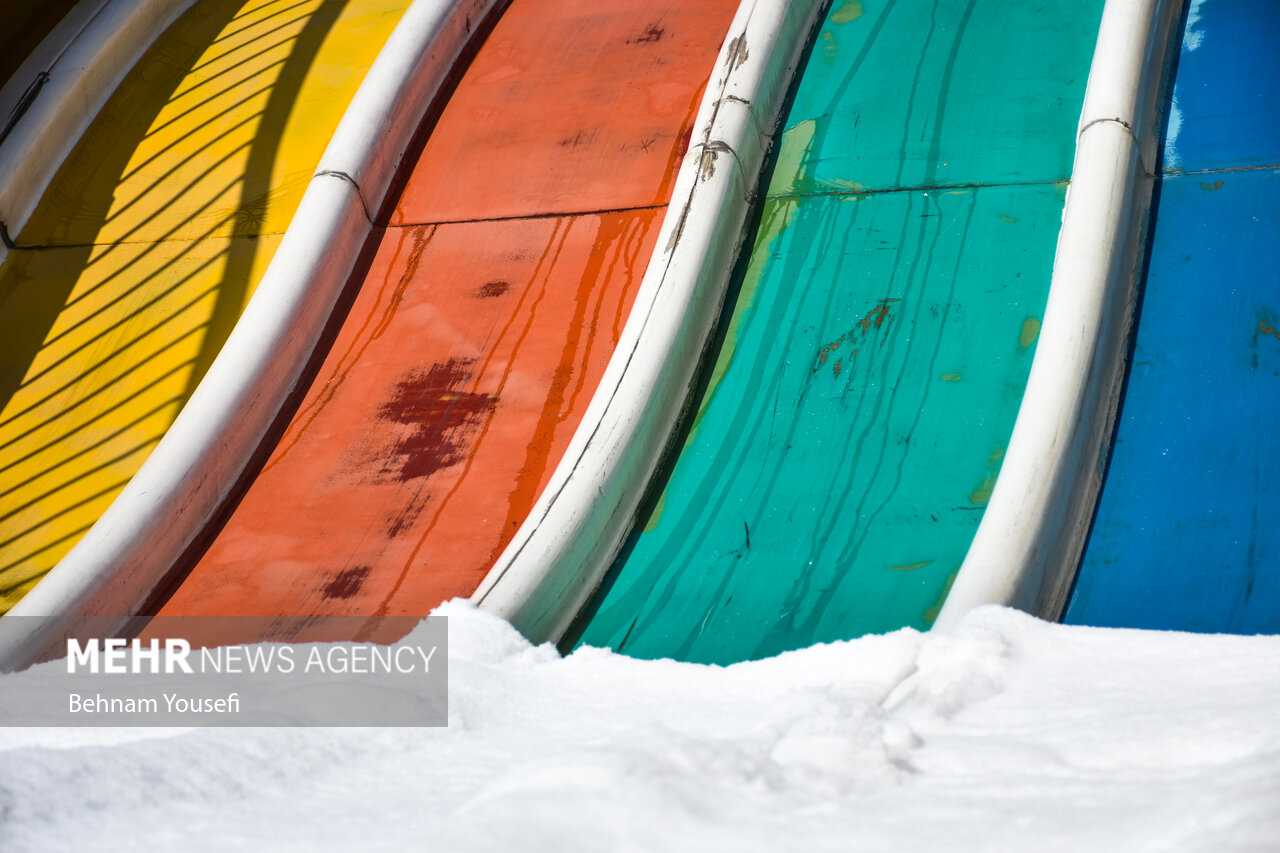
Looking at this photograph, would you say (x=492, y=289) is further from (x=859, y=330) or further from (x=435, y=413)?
(x=859, y=330)

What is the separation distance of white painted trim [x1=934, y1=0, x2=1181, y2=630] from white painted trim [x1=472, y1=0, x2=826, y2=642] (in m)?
0.96

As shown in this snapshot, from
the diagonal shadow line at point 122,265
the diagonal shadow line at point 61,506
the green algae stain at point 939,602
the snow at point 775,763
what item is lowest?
the snow at point 775,763

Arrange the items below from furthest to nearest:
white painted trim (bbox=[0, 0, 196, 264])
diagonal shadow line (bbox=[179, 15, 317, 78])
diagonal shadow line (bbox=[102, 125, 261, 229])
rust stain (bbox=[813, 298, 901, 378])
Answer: diagonal shadow line (bbox=[179, 15, 317, 78]) → white painted trim (bbox=[0, 0, 196, 264]) → diagonal shadow line (bbox=[102, 125, 261, 229]) → rust stain (bbox=[813, 298, 901, 378])

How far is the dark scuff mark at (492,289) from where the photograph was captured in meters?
3.69

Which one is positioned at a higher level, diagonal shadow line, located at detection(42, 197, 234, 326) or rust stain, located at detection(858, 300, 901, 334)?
diagonal shadow line, located at detection(42, 197, 234, 326)

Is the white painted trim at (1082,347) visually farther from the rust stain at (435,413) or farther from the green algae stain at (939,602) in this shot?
the rust stain at (435,413)

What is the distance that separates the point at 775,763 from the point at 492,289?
2306 mm

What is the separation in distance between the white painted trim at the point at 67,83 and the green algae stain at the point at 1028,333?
3.82 meters

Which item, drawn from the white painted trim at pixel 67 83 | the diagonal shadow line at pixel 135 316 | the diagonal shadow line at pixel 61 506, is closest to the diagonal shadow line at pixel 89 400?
the diagonal shadow line at pixel 135 316

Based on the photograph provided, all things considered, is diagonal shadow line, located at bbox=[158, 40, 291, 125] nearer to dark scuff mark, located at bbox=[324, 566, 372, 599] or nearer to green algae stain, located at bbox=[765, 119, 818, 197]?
green algae stain, located at bbox=[765, 119, 818, 197]

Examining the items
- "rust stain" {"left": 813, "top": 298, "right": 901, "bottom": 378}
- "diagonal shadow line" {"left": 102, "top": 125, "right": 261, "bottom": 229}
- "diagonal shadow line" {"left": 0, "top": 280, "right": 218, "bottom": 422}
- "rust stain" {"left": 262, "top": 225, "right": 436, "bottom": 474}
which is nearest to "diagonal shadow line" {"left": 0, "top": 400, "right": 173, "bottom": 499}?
"diagonal shadow line" {"left": 0, "top": 280, "right": 218, "bottom": 422}

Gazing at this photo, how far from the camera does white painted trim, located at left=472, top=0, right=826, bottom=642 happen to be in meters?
2.81

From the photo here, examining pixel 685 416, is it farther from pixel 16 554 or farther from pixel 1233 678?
pixel 16 554

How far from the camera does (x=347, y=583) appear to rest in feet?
9.71
